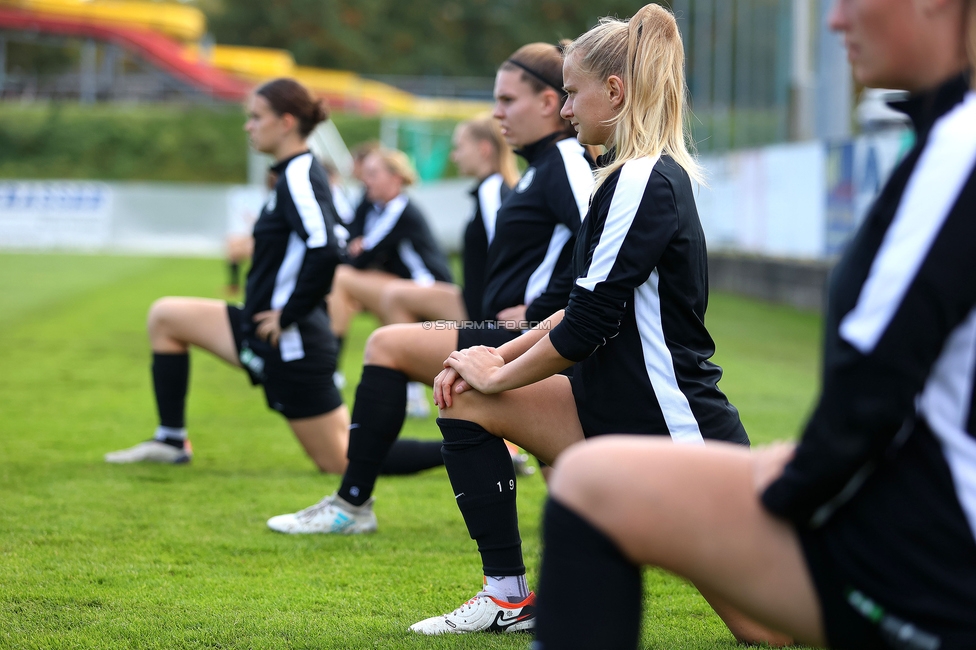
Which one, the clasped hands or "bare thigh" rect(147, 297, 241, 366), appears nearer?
the clasped hands

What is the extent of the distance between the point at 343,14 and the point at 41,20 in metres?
16.0

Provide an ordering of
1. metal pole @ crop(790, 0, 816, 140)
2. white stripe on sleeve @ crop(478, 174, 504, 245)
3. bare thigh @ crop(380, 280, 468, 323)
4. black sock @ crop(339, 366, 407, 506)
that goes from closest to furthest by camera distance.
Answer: black sock @ crop(339, 366, 407, 506) → white stripe on sleeve @ crop(478, 174, 504, 245) → bare thigh @ crop(380, 280, 468, 323) → metal pole @ crop(790, 0, 816, 140)

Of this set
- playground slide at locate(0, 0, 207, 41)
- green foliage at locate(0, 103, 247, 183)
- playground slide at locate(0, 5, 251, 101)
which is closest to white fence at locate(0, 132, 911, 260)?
green foliage at locate(0, 103, 247, 183)

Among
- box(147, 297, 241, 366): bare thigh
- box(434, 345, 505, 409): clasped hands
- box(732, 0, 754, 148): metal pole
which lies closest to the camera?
box(434, 345, 505, 409): clasped hands

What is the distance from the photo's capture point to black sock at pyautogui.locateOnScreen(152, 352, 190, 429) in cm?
555

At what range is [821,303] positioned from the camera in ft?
48.1

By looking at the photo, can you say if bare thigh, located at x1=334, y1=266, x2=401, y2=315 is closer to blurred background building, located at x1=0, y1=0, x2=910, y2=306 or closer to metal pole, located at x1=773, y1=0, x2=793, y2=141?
blurred background building, located at x1=0, y1=0, x2=910, y2=306

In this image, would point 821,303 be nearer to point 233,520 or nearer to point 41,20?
point 233,520

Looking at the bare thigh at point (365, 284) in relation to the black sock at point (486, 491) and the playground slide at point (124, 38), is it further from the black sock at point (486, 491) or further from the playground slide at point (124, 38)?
the playground slide at point (124, 38)

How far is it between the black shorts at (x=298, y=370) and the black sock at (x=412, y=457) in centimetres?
39

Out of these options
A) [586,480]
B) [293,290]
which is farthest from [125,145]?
[586,480]

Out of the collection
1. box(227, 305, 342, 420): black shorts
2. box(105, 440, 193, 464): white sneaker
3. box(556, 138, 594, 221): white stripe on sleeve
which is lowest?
box(105, 440, 193, 464): white sneaker

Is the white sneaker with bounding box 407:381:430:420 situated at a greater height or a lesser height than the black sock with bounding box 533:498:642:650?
lesser

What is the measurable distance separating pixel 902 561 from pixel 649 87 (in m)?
1.58
